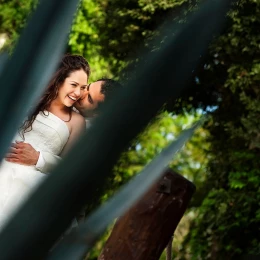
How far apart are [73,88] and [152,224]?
2.40 metres

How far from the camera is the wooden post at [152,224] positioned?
488cm

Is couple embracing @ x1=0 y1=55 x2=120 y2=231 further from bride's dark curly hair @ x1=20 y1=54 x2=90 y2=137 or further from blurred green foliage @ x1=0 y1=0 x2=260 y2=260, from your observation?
blurred green foliage @ x1=0 y1=0 x2=260 y2=260

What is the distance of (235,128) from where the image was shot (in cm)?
892

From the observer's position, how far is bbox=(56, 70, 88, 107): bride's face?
8.56ft

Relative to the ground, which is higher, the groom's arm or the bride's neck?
the bride's neck

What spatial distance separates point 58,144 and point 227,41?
6449 millimetres

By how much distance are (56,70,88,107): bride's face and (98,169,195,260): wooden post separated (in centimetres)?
225

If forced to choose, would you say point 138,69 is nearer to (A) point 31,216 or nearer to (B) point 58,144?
(A) point 31,216

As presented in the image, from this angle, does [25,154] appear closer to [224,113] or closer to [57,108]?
[57,108]

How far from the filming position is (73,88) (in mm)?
2635

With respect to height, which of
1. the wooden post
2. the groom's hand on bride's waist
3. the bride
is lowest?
the wooden post

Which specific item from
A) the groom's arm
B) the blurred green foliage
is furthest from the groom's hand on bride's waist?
the blurred green foliage

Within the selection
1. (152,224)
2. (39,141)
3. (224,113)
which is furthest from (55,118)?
(224,113)

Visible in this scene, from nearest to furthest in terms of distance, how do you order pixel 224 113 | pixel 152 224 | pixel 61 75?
pixel 61 75, pixel 152 224, pixel 224 113
